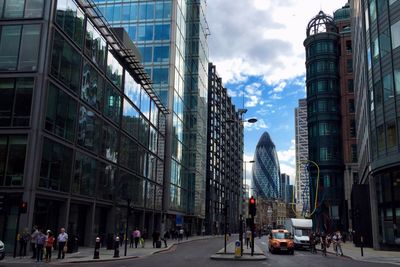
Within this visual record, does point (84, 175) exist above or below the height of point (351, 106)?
below

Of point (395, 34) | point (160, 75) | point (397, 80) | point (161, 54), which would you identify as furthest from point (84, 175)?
point (161, 54)

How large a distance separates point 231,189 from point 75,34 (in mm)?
115089

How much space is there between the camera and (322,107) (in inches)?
3275

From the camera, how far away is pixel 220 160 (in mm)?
124438

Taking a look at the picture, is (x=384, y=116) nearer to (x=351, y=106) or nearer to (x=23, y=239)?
(x=23, y=239)

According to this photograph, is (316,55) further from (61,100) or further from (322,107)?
(61,100)

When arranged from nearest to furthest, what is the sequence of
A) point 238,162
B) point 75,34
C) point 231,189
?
point 75,34 → point 231,189 → point 238,162

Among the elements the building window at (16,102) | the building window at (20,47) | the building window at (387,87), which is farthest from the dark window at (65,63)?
the building window at (387,87)

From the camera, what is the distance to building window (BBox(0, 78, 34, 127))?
29.0 meters

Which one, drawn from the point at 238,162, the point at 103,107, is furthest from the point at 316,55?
the point at 238,162

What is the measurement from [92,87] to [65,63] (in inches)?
232

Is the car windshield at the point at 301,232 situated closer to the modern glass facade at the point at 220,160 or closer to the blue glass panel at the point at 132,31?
the blue glass panel at the point at 132,31

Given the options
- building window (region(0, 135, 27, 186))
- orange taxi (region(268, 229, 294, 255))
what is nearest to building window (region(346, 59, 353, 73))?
orange taxi (region(268, 229, 294, 255))

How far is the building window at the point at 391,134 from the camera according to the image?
3606cm
